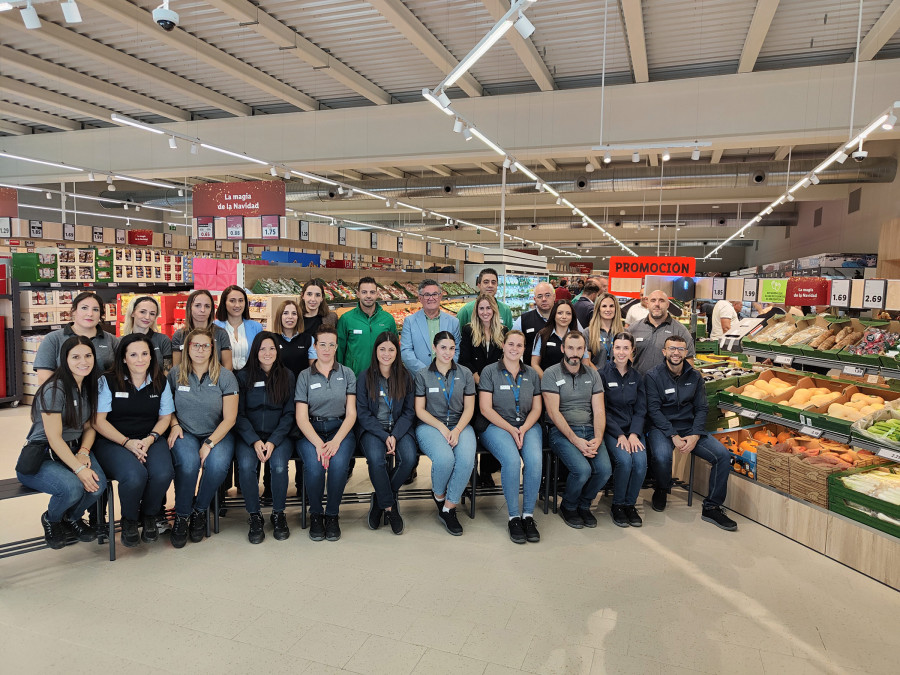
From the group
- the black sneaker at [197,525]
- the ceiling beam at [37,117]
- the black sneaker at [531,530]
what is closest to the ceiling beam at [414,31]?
the black sneaker at [197,525]

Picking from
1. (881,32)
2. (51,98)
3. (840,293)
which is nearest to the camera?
(840,293)

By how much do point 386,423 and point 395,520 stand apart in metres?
0.65

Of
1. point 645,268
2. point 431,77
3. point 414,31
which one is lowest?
point 645,268

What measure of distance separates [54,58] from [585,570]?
967 cm

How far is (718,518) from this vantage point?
4.07 m

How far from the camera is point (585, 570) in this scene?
340 cm

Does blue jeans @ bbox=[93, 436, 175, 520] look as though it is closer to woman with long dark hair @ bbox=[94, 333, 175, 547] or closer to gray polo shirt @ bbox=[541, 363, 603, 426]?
woman with long dark hair @ bbox=[94, 333, 175, 547]

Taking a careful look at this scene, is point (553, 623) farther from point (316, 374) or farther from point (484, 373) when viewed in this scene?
point (316, 374)

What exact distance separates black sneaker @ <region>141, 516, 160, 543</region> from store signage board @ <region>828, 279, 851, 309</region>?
5873mm

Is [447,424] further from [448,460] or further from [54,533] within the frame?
[54,533]

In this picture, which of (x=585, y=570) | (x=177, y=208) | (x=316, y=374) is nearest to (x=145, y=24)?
(x=316, y=374)

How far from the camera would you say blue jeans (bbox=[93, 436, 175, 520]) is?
3.37 metres

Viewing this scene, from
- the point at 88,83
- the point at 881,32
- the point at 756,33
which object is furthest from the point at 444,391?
the point at 88,83

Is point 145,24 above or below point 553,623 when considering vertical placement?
above
